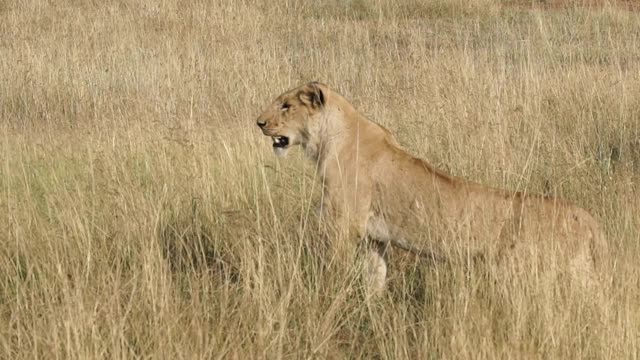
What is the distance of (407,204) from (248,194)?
1140mm

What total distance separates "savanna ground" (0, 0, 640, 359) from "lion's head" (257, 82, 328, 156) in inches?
11.5

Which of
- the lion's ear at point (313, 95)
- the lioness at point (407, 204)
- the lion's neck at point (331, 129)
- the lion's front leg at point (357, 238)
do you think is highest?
the lion's ear at point (313, 95)

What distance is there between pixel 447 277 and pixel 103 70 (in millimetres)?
5786

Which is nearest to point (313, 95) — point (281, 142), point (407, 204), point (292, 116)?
point (292, 116)

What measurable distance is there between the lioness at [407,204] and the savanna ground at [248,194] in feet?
0.46

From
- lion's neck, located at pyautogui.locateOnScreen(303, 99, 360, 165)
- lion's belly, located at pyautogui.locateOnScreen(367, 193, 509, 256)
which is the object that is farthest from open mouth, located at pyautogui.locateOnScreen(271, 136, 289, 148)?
lion's belly, located at pyautogui.locateOnScreen(367, 193, 509, 256)

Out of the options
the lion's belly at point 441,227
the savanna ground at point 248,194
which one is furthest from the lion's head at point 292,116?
the lion's belly at point 441,227

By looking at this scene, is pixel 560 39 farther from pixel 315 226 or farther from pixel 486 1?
pixel 315 226

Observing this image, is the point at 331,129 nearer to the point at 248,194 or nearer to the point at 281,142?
the point at 281,142

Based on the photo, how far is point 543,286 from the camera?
11.0 feet

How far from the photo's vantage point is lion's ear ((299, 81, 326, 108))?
4.40m

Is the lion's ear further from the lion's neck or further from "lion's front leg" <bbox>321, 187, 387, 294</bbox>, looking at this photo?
"lion's front leg" <bbox>321, 187, 387, 294</bbox>

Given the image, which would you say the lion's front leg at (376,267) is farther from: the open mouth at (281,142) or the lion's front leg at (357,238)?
the open mouth at (281,142)

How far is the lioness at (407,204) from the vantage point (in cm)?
369
